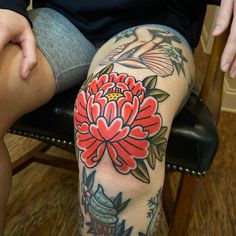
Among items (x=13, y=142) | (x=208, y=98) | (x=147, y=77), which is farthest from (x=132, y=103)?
(x=13, y=142)

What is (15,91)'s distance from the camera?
596 mm

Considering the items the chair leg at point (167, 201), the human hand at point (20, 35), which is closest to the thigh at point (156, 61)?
the human hand at point (20, 35)

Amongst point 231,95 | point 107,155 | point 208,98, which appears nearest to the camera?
point 107,155

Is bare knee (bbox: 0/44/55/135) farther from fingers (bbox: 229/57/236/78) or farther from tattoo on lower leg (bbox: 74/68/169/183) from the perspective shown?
fingers (bbox: 229/57/236/78)

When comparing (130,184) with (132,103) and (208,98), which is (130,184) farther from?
(208,98)

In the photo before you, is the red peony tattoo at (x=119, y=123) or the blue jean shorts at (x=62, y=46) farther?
the blue jean shorts at (x=62, y=46)

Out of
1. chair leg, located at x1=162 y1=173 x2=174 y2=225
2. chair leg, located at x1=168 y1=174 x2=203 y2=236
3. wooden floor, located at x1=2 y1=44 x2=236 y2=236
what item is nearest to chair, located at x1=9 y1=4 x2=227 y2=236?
chair leg, located at x1=168 y1=174 x2=203 y2=236

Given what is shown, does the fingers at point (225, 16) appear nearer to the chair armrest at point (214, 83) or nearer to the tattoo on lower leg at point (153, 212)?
the chair armrest at point (214, 83)

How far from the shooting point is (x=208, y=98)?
2.66ft

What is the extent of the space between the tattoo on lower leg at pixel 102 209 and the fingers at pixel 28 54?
7.3 inches

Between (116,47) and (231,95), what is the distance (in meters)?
1.37

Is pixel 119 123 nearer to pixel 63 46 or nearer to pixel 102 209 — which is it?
pixel 102 209

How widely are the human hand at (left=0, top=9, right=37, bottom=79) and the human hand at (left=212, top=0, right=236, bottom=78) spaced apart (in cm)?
31

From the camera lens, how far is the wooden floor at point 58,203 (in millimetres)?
1074
